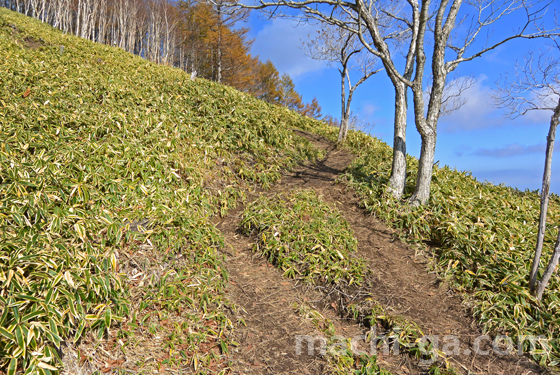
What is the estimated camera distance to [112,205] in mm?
4363

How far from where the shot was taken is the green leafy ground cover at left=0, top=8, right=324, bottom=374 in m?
3.12

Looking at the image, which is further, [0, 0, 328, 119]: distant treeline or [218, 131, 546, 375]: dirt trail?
[0, 0, 328, 119]: distant treeline

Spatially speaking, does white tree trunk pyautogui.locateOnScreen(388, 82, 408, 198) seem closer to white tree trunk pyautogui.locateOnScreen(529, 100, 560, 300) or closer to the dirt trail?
the dirt trail

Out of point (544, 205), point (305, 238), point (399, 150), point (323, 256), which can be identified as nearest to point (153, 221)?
point (305, 238)

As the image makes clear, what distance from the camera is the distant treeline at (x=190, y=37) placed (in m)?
22.3

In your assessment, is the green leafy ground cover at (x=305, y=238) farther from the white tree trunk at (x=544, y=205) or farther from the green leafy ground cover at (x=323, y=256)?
the white tree trunk at (x=544, y=205)

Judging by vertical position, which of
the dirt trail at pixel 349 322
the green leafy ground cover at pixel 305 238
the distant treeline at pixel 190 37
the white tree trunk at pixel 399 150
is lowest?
the dirt trail at pixel 349 322

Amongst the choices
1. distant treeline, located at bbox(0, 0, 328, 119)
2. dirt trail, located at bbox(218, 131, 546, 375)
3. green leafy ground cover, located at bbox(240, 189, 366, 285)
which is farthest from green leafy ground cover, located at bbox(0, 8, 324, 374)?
distant treeline, located at bbox(0, 0, 328, 119)

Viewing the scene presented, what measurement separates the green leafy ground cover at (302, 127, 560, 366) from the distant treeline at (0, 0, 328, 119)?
1587cm

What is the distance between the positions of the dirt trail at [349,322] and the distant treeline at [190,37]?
1694cm

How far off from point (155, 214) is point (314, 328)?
8.42ft

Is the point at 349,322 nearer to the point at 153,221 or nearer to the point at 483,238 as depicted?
the point at 483,238

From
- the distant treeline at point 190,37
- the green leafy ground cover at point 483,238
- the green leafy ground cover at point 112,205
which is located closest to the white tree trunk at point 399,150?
the green leafy ground cover at point 483,238

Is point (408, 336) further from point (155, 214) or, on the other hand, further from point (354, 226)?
point (155, 214)
